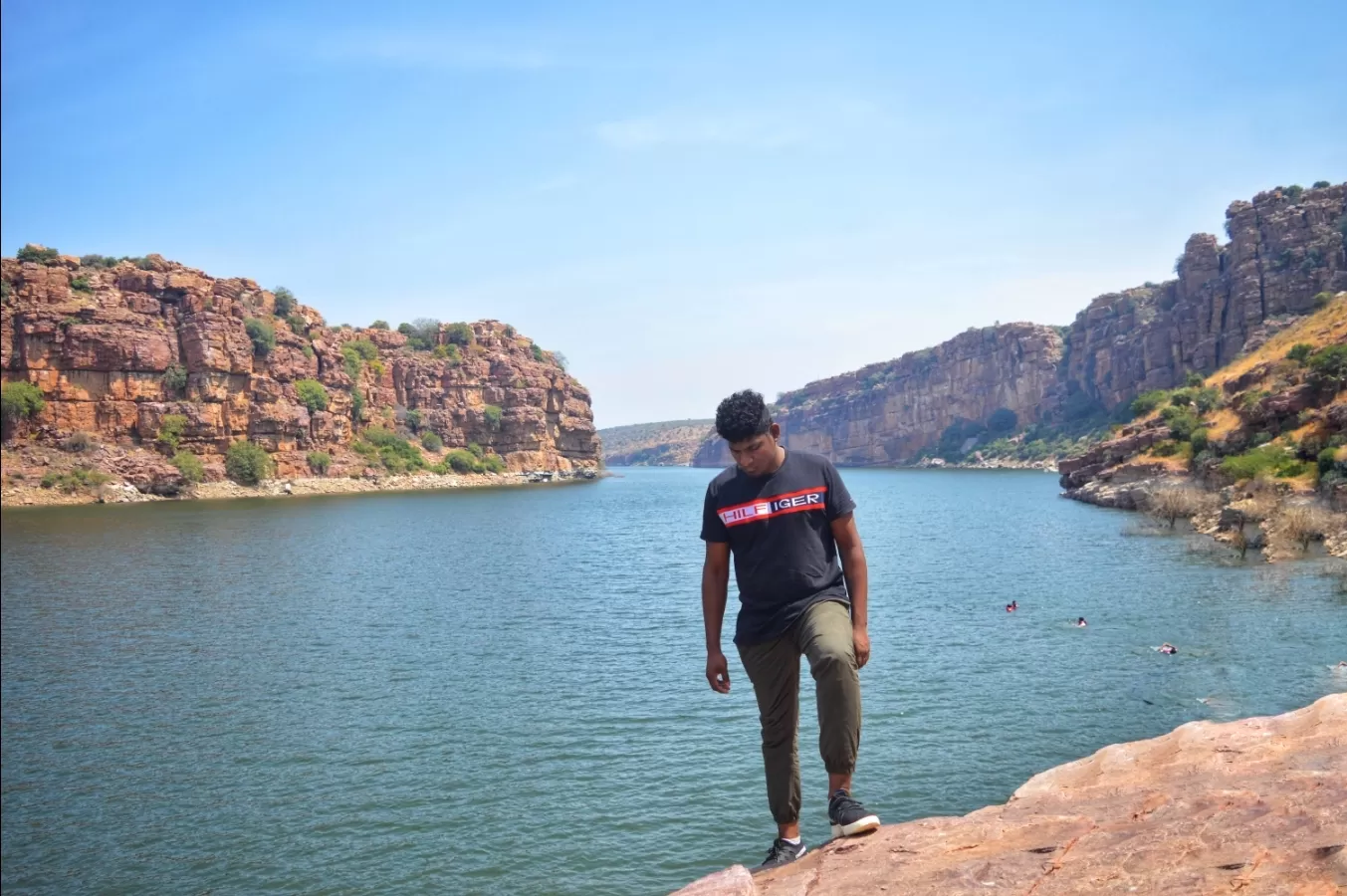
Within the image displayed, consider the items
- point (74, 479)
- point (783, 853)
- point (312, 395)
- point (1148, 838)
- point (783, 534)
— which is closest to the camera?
point (1148, 838)

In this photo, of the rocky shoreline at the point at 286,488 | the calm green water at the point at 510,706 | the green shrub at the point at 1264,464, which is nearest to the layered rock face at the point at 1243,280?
the green shrub at the point at 1264,464

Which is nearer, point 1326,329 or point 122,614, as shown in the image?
point 122,614

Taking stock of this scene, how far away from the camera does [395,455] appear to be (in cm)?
11756

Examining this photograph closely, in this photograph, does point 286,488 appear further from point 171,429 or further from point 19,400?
point 19,400

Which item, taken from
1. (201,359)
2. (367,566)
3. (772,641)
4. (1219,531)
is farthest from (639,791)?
(201,359)

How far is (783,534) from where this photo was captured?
20.4ft

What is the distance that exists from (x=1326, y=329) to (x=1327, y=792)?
7277cm

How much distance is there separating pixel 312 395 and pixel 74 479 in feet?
102

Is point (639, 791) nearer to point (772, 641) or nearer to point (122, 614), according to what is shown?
point (772, 641)

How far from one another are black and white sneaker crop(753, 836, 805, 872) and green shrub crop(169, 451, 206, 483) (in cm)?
9140

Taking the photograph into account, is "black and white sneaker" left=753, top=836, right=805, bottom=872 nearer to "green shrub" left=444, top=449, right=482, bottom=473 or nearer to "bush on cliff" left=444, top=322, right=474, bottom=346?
"green shrub" left=444, top=449, right=482, bottom=473

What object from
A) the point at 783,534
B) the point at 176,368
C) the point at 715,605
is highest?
the point at 176,368

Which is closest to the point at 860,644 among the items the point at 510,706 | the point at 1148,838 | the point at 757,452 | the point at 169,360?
the point at 757,452

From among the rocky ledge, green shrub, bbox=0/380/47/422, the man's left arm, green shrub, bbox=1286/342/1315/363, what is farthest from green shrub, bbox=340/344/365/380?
the rocky ledge
